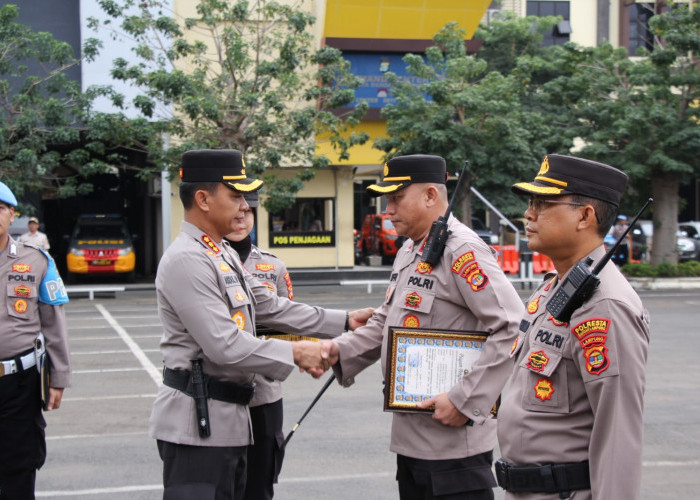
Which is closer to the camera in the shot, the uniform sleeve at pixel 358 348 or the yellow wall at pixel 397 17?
the uniform sleeve at pixel 358 348

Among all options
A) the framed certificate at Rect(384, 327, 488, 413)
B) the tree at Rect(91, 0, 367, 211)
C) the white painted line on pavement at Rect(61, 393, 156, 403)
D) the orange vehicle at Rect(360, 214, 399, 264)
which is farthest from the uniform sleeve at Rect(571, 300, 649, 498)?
the orange vehicle at Rect(360, 214, 399, 264)

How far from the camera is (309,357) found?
3959 millimetres

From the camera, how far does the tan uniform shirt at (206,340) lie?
139 inches

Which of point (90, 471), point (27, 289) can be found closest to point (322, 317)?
point (27, 289)

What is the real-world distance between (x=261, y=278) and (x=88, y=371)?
219 inches

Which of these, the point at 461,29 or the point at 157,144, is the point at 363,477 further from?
the point at 461,29

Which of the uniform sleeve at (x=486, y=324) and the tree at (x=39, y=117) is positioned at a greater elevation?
the tree at (x=39, y=117)

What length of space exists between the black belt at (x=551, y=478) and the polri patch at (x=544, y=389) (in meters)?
0.23

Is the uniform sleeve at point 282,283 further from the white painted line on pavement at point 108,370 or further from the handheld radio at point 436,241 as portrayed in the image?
the white painted line on pavement at point 108,370

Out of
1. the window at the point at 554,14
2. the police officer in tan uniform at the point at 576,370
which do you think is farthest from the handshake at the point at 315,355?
the window at the point at 554,14

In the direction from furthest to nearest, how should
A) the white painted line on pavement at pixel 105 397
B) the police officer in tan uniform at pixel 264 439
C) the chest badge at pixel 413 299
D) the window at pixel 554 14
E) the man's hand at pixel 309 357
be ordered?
the window at pixel 554 14, the white painted line on pavement at pixel 105 397, the police officer in tan uniform at pixel 264 439, the man's hand at pixel 309 357, the chest badge at pixel 413 299

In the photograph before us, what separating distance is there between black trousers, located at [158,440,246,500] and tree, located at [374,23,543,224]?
1862 centimetres

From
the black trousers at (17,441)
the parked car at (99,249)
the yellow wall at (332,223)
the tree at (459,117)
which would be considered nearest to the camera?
the black trousers at (17,441)

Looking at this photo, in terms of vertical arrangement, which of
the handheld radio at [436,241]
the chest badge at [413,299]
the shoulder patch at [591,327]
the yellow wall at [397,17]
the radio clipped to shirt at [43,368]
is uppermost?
the yellow wall at [397,17]
